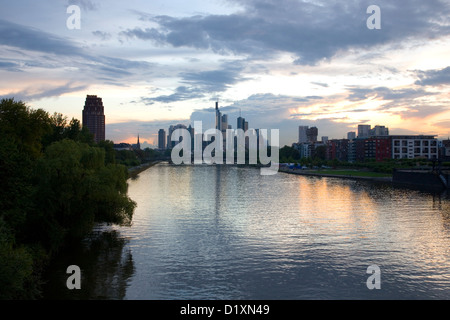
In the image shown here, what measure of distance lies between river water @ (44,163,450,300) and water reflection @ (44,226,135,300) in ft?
0.18

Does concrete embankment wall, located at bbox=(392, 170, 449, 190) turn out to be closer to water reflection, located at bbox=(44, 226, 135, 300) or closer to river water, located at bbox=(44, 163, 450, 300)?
river water, located at bbox=(44, 163, 450, 300)

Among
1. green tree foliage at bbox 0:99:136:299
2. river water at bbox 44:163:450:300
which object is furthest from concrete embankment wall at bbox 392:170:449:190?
green tree foliage at bbox 0:99:136:299

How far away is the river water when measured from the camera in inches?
822

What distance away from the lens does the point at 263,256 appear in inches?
1049

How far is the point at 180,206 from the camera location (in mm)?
49500

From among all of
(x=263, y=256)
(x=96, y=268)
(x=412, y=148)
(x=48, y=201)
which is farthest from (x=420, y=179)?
(x=412, y=148)

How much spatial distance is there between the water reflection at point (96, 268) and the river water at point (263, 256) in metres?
0.06

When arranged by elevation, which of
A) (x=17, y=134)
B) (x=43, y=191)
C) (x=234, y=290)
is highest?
(x=17, y=134)

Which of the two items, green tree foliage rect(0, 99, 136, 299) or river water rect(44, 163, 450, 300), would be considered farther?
green tree foliage rect(0, 99, 136, 299)

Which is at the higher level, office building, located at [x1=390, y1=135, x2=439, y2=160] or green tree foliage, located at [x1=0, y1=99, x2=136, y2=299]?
office building, located at [x1=390, y1=135, x2=439, y2=160]

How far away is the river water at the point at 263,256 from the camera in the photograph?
20.9 m
